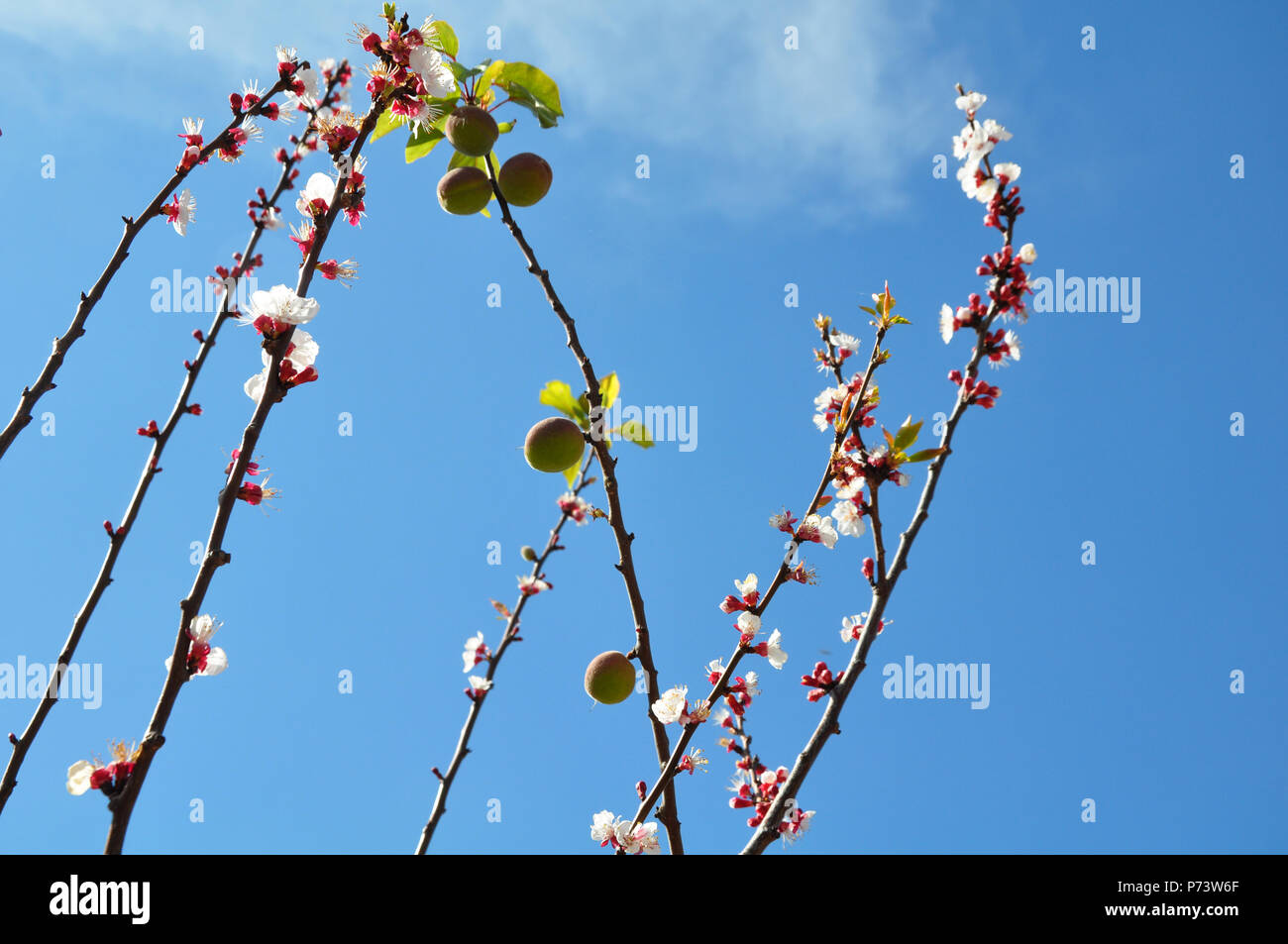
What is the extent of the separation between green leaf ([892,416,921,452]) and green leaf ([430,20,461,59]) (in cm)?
149

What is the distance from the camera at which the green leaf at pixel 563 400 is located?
1.91 meters

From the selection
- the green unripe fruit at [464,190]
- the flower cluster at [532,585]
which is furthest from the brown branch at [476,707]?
the green unripe fruit at [464,190]

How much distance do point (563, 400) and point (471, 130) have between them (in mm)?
729

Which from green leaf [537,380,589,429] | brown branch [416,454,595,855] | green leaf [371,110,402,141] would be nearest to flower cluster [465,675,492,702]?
brown branch [416,454,595,855]

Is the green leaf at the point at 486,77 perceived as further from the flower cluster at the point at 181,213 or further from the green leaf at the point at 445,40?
the flower cluster at the point at 181,213

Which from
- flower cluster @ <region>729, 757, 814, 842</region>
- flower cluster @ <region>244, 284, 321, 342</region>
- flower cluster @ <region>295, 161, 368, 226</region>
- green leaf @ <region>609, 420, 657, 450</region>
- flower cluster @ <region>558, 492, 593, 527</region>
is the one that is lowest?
flower cluster @ <region>729, 757, 814, 842</region>

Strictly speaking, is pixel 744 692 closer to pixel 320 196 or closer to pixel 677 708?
pixel 677 708

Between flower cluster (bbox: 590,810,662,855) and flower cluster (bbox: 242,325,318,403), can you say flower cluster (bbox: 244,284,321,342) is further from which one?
flower cluster (bbox: 590,810,662,855)

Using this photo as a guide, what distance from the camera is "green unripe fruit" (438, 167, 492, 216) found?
2.01 metres

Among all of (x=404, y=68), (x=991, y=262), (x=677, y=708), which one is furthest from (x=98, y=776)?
(x=991, y=262)

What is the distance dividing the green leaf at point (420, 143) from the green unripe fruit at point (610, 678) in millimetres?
1394
